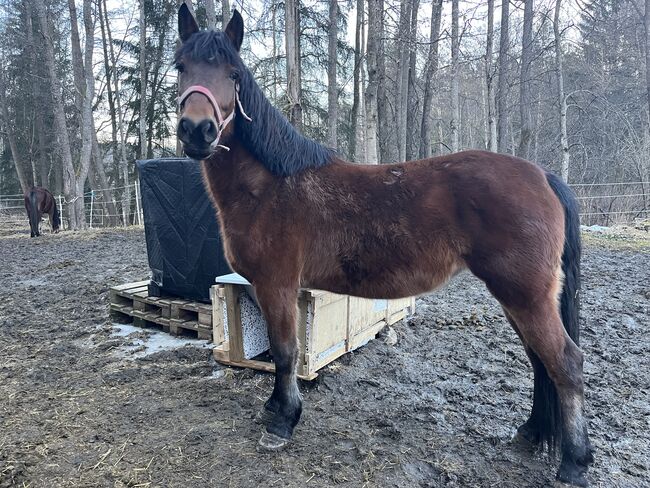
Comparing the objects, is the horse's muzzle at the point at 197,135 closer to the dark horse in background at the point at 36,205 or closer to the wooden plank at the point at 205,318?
the wooden plank at the point at 205,318

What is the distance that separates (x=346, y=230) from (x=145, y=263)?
6.60m

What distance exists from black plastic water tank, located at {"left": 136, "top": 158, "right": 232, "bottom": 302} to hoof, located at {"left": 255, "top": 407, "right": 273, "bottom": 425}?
72.2 inches

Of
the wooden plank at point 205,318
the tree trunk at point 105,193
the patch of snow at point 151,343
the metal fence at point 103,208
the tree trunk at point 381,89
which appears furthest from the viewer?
the tree trunk at point 105,193

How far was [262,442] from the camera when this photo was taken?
2590 mm

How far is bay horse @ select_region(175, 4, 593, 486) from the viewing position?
2.24 m

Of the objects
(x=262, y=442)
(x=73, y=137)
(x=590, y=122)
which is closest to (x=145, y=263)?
(x=262, y=442)

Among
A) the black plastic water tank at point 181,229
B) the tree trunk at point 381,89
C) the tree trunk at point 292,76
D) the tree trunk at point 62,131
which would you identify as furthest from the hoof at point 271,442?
the tree trunk at point 62,131

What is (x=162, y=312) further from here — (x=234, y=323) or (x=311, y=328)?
(x=311, y=328)

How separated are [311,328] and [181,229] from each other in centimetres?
202

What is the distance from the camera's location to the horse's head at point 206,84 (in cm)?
223

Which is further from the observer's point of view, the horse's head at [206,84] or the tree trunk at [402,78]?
the tree trunk at [402,78]

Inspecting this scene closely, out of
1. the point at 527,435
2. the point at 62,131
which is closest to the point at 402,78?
the point at 62,131

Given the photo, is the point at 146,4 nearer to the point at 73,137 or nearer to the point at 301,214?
the point at 73,137

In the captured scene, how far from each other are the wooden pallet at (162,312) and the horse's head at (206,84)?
7.54ft
